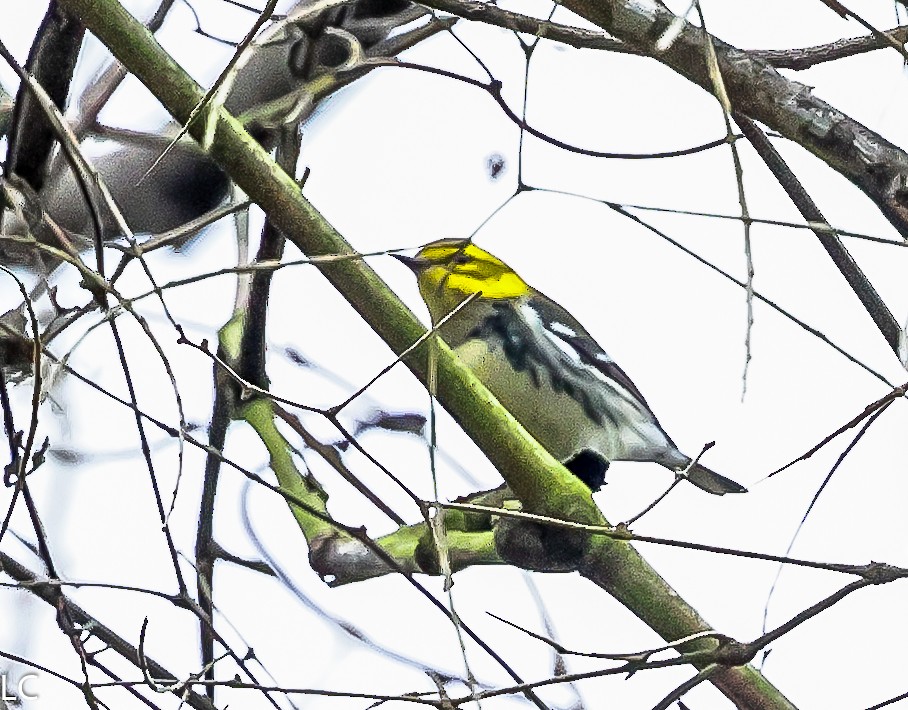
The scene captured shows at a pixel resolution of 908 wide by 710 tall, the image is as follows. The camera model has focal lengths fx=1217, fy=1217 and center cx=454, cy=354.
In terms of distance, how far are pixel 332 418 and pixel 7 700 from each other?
2.39 feet

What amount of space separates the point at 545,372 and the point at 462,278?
445 mm

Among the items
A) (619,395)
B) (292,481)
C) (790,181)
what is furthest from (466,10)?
(619,395)

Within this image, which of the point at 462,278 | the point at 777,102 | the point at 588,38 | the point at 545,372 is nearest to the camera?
the point at 777,102

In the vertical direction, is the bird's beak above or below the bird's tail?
above

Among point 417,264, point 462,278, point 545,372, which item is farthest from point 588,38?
point 462,278

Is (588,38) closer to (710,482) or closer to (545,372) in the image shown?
(710,482)

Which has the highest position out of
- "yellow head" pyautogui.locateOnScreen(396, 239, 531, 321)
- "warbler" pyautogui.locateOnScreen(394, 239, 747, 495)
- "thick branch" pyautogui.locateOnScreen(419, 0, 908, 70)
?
"yellow head" pyautogui.locateOnScreen(396, 239, 531, 321)

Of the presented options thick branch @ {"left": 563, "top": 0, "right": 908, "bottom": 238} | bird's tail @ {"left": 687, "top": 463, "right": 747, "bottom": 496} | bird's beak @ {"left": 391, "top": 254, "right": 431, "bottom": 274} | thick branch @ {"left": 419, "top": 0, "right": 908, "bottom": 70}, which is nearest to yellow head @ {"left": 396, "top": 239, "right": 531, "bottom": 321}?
bird's beak @ {"left": 391, "top": 254, "right": 431, "bottom": 274}

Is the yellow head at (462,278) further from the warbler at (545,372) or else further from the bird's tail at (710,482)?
the bird's tail at (710,482)

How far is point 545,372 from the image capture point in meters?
3.44

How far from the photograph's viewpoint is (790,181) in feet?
5.72

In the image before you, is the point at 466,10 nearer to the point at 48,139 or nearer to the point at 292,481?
the point at 48,139

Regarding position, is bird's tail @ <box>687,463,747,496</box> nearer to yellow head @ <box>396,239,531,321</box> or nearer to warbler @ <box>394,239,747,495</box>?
warbler @ <box>394,239,747,495</box>

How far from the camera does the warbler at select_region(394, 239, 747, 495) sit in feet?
11.0
